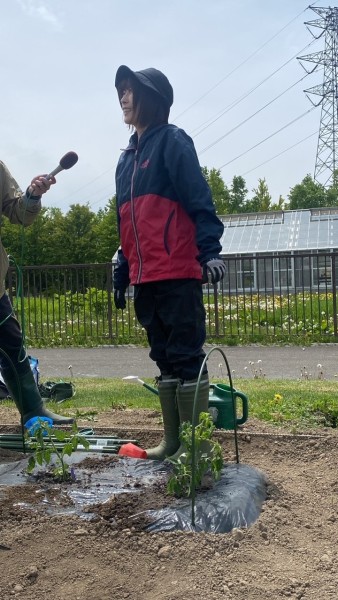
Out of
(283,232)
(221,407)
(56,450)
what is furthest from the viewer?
(283,232)

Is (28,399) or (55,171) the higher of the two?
(55,171)

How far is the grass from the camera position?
5.03 metres

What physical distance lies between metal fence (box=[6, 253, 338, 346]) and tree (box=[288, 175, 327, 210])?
35893 millimetres

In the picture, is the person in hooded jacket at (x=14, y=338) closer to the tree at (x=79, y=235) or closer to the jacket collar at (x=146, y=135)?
the jacket collar at (x=146, y=135)

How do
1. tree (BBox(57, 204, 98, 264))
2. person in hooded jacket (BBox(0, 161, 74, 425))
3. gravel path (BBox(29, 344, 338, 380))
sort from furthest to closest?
tree (BBox(57, 204, 98, 264)) < gravel path (BBox(29, 344, 338, 380)) < person in hooded jacket (BBox(0, 161, 74, 425))

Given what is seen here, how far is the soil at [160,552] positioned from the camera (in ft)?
7.90

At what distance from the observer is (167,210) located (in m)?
3.65

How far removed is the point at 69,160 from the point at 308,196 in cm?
4564

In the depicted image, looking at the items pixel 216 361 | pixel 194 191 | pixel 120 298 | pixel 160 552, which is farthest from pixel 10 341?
pixel 216 361

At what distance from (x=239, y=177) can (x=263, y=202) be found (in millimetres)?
7454

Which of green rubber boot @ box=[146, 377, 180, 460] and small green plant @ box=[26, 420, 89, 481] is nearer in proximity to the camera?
small green plant @ box=[26, 420, 89, 481]

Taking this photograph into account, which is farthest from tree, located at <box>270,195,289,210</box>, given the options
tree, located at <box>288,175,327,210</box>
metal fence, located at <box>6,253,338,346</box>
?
metal fence, located at <box>6,253,338,346</box>

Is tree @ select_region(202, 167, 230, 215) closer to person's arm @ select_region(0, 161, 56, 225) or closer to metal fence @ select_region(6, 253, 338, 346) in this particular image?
metal fence @ select_region(6, 253, 338, 346)

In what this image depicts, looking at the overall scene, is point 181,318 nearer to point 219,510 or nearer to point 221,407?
point 219,510
